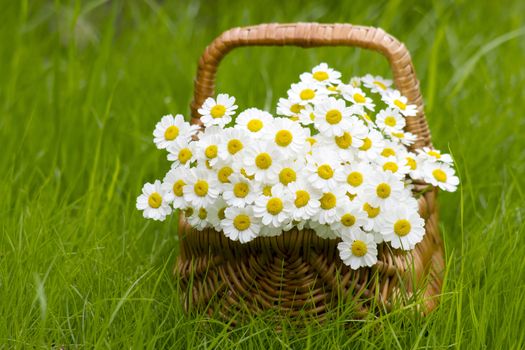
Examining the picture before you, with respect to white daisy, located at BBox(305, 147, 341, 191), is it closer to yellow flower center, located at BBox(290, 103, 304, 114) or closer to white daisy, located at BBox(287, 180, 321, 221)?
white daisy, located at BBox(287, 180, 321, 221)

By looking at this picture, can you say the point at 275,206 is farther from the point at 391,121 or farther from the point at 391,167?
the point at 391,121

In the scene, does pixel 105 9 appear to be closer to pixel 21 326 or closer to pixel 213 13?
pixel 213 13

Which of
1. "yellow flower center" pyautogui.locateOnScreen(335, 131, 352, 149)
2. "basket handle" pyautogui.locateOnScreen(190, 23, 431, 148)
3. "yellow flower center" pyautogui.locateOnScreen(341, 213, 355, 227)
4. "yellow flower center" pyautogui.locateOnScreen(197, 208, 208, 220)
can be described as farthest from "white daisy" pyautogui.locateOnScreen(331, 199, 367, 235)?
"basket handle" pyautogui.locateOnScreen(190, 23, 431, 148)

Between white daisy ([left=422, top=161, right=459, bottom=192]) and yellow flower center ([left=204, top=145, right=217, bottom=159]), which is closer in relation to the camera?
yellow flower center ([left=204, top=145, right=217, bottom=159])

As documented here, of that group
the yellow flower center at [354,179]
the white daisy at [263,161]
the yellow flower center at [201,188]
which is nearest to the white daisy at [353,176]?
the yellow flower center at [354,179]

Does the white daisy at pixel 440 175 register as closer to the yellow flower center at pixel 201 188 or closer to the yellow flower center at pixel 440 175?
the yellow flower center at pixel 440 175

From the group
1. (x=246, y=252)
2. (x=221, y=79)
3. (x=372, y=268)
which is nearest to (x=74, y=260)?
(x=246, y=252)

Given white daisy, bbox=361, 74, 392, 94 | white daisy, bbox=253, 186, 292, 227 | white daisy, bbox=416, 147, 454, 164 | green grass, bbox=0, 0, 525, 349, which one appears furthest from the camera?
white daisy, bbox=361, 74, 392, 94
